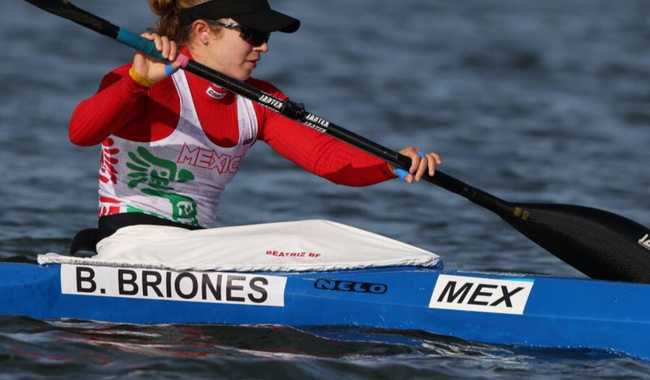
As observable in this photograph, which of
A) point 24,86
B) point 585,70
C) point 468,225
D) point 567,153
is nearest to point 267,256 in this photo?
point 468,225

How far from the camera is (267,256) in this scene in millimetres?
6582

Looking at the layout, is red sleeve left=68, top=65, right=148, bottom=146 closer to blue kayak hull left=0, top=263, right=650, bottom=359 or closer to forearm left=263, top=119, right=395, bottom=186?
blue kayak hull left=0, top=263, right=650, bottom=359

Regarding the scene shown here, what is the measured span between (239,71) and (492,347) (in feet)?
5.69

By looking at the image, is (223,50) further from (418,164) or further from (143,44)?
(418,164)

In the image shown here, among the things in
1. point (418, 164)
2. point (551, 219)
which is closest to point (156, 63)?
point (418, 164)

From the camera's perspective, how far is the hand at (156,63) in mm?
6086

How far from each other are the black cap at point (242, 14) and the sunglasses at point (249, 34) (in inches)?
1.1

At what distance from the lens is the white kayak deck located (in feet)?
21.5

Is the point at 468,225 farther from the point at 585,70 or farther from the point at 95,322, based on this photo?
the point at 585,70

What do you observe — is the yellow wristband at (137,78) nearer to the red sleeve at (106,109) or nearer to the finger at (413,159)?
the red sleeve at (106,109)

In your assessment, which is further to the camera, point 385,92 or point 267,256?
point 385,92

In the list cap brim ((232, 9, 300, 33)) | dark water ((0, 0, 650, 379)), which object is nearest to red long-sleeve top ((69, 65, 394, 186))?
cap brim ((232, 9, 300, 33))

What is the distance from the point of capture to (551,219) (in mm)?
7090

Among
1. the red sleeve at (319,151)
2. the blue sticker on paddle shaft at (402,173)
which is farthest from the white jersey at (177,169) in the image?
the blue sticker on paddle shaft at (402,173)
